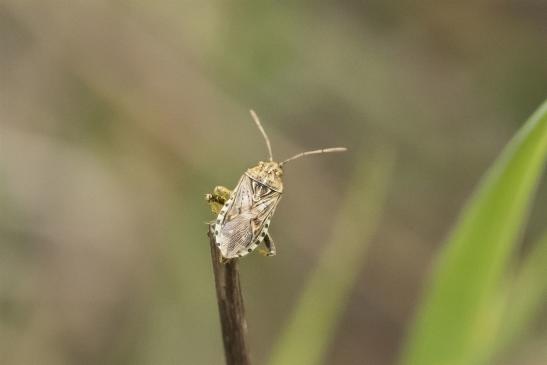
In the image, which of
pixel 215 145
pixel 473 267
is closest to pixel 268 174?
pixel 473 267

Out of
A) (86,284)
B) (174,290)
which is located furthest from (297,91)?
(86,284)

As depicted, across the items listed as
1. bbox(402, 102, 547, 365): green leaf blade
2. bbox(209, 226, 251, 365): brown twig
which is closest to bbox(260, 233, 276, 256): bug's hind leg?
bbox(402, 102, 547, 365): green leaf blade

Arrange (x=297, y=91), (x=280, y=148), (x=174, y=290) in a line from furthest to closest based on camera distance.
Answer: (x=297, y=91)
(x=280, y=148)
(x=174, y=290)

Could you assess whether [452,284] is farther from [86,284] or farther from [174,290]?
[86,284]

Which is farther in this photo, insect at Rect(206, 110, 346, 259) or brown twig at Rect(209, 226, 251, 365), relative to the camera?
insect at Rect(206, 110, 346, 259)

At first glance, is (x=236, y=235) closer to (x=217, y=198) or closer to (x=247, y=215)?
(x=217, y=198)

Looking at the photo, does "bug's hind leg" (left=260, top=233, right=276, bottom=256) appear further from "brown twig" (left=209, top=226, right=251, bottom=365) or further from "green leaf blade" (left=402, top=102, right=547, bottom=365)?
"brown twig" (left=209, top=226, right=251, bottom=365)
